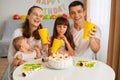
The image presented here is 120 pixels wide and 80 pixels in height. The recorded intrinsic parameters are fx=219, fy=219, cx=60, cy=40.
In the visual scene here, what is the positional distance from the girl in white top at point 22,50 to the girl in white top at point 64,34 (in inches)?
9.4

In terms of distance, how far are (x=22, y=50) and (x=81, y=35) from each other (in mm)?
602

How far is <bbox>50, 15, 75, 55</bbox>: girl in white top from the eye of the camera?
7.01 ft

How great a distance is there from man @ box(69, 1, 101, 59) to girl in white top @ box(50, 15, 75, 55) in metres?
0.06

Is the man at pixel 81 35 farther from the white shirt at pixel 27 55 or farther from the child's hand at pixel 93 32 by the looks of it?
the white shirt at pixel 27 55

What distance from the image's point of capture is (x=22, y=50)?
6.99ft

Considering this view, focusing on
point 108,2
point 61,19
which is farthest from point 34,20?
point 108,2

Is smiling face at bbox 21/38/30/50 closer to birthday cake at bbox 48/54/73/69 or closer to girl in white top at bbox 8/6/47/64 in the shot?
girl in white top at bbox 8/6/47/64

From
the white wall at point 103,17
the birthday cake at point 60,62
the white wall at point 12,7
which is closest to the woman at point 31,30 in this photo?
the birthday cake at point 60,62

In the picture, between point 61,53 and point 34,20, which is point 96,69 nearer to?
point 61,53

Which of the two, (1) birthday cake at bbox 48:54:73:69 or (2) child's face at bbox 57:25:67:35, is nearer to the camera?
(1) birthday cake at bbox 48:54:73:69

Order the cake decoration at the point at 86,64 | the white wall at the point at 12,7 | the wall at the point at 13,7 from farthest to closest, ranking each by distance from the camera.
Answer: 1. the white wall at the point at 12,7
2. the wall at the point at 13,7
3. the cake decoration at the point at 86,64

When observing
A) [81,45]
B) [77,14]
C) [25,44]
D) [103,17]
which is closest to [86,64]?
[81,45]

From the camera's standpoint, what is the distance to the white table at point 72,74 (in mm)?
1734

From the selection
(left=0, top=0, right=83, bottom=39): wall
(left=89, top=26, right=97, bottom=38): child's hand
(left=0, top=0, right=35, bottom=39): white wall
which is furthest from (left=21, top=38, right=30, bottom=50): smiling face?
(left=0, top=0, right=35, bottom=39): white wall
